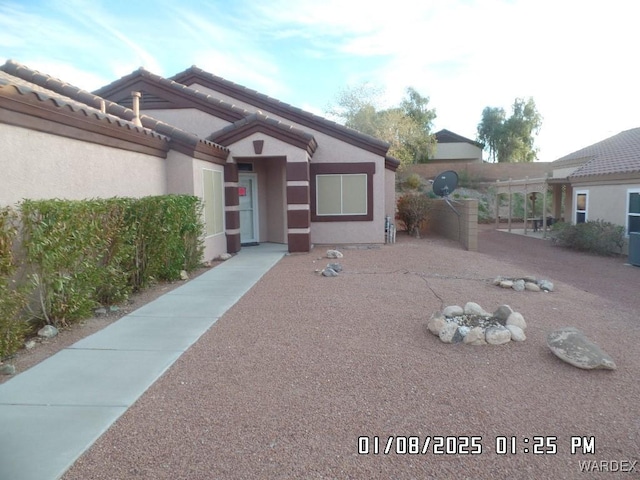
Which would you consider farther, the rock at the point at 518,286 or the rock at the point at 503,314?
the rock at the point at 518,286

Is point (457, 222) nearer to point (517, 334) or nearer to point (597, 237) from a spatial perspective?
point (597, 237)

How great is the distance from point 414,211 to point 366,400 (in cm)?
1473

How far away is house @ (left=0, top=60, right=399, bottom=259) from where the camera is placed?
21.9ft

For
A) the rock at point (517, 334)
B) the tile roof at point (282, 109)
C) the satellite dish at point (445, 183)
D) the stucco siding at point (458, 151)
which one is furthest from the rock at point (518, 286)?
the stucco siding at point (458, 151)

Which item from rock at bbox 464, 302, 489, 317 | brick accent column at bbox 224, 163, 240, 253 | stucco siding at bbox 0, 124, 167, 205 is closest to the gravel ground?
rock at bbox 464, 302, 489, 317

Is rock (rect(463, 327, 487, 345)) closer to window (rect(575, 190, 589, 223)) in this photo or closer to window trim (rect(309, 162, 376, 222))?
window trim (rect(309, 162, 376, 222))

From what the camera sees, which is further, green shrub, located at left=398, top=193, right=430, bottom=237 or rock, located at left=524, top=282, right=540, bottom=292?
green shrub, located at left=398, top=193, right=430, bottom=237

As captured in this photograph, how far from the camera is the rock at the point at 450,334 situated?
18.9 feet

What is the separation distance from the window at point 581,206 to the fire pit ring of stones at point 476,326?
1407 cm

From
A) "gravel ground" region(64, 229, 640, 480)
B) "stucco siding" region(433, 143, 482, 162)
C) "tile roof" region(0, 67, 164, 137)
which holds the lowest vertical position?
"gravel ground" region(64, 229, 640, 480)

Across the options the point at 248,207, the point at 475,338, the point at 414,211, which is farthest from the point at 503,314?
the point at 414,211

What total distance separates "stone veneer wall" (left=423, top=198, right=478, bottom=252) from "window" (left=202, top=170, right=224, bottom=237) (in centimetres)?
746

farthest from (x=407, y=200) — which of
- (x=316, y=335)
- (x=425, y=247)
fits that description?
(x=316, y=335)

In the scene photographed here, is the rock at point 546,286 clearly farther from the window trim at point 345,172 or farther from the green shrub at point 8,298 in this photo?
the green shrub at point 8,298
